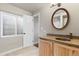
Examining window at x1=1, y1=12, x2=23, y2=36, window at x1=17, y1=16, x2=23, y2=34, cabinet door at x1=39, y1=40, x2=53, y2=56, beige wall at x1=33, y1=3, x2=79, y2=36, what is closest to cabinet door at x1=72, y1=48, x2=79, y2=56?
cabinet door at x1=39, y1=40, x2=53, y2=56

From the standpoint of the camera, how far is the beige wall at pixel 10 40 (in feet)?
8.45

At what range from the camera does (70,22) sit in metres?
1.91

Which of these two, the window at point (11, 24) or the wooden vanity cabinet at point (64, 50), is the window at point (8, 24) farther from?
the wooden vanity cabinet at point (64, 50)

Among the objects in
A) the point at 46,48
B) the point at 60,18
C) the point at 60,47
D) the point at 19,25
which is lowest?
the point at 46,48

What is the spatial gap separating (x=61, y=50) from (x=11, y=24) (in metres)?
2.16

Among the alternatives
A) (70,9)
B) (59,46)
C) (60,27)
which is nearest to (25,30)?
(60,27)

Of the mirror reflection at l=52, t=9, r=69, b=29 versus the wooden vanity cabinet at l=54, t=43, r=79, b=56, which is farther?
the mirror reflection at l=52, t=9, r=69, b=29

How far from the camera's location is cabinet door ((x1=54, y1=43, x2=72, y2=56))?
4.11ft

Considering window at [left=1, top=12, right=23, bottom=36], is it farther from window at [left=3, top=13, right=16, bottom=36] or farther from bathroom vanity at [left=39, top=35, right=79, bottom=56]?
bathroom vanity at [left=39, top=35, right=79, bottom=56]

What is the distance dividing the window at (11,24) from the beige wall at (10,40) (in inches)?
6.1

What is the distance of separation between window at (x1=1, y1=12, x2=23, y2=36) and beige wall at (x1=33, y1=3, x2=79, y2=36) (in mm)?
936

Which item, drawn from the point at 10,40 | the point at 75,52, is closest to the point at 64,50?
the point at 75,52

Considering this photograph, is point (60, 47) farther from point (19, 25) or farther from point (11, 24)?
point (19, 25)

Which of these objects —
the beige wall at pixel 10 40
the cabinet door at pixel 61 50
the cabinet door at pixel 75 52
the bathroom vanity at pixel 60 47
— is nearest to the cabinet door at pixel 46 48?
the bathroom vanity at pixel 60 47
